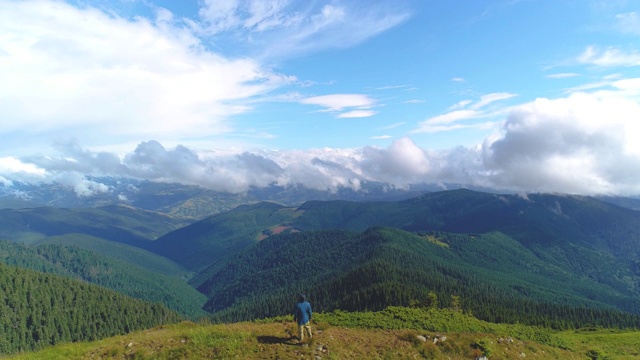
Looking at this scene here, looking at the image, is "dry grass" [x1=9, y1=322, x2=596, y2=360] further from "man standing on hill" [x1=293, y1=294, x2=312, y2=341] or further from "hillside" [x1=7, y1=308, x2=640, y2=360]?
"man standing on hill" [x1=293, y1=294, x2=312, y2=341]

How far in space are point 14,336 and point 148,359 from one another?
22413 centimetres

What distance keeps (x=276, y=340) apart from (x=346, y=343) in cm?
730

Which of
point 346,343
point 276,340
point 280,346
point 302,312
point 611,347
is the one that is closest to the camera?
point 302,312

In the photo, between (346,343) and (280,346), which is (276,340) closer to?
(280,346)

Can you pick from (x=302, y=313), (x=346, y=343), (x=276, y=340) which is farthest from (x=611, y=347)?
(x=276, y=340)

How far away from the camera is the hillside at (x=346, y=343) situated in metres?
33.9

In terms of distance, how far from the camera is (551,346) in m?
50.5

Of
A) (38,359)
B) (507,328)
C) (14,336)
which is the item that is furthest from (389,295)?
(14,336)

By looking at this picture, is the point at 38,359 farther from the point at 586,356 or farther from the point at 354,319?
the point at 586,356

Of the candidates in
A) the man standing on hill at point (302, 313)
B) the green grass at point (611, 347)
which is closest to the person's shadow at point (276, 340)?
the man standing on hill at point (302, 313)

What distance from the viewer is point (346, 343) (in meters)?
38.0

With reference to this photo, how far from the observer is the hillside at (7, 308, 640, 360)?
111 ft

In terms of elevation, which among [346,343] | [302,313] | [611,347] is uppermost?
[302,313]

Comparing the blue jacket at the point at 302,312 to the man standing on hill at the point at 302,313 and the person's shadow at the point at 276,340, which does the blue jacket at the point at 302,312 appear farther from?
the person's shadow at the point at 276,340
